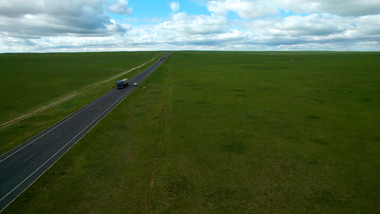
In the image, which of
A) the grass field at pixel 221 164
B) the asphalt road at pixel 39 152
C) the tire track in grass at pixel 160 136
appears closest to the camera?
the grass field at pixel 221 164

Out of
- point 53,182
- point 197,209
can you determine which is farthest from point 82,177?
point 197,209

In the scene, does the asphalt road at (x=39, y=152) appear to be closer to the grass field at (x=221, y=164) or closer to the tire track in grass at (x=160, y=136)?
the grass field at (x=221, y=164)

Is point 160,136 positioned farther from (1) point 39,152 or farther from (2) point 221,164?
(1) point 39,152

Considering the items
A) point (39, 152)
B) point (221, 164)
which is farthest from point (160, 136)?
point (39, 152)

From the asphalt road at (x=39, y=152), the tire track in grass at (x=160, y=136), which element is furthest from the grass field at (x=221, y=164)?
the asphalt road at (x=39, y=152)

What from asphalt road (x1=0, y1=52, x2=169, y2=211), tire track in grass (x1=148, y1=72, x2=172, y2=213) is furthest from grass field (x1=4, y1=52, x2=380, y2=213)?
asphalt road (x1=0, y1=52, x2=169, y2=211)

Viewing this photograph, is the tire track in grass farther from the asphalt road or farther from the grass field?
the asphalt road

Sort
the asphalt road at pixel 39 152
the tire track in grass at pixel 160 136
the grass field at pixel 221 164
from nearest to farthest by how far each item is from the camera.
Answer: the grass field at pixel 221 164 < the tire track in grass at pixel 160 136 < the asphalt road at pixel 39 152
